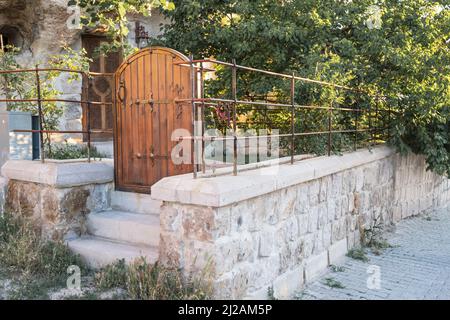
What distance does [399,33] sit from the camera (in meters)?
7.17

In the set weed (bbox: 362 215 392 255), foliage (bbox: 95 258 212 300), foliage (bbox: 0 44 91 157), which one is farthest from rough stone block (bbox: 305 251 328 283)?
foliage (bbox: 0 44 91 157)

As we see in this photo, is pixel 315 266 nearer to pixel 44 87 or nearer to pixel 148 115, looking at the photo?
pixel 148 115

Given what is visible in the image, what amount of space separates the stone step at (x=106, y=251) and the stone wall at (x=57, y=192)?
23 cm

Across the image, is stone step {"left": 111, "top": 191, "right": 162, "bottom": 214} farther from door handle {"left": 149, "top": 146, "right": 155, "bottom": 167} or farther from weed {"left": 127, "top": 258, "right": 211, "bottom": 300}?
weed {"left": 127, "top": 258, "right": 211, "bottom": 300}

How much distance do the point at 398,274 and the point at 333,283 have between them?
3.07 ft

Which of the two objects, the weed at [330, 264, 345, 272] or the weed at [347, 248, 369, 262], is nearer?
the weed at [330, 264, 345, 272]

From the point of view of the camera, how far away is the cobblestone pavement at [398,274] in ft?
16.1

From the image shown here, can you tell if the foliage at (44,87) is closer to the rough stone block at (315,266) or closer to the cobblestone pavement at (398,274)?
the rough stone block at (315,266)

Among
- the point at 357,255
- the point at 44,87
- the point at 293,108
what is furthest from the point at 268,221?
the point at 44,87

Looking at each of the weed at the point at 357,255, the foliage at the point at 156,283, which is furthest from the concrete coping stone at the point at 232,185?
the weed at the point at 357,255

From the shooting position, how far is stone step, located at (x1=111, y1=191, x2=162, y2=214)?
16.1 ft

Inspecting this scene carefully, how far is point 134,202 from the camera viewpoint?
5.04 meters

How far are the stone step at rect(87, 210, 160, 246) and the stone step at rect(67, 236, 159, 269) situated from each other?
62mm
